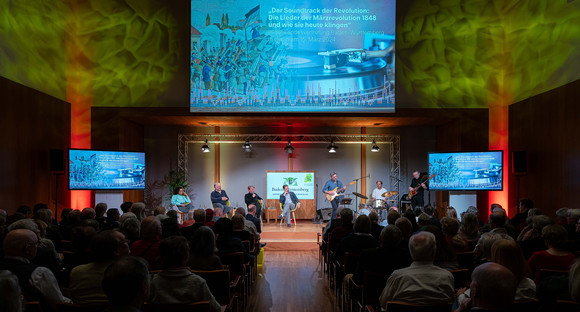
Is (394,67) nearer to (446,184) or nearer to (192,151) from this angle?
(446,184)

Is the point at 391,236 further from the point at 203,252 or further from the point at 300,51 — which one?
the point at 300,51

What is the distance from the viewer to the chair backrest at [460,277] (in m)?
3.45

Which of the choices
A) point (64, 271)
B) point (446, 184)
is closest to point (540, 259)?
point (64, 271)

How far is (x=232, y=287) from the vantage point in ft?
13.5

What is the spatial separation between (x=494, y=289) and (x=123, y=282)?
1666 mm

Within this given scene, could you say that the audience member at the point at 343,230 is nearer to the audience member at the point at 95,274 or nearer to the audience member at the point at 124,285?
the audience member at the point at 95,274

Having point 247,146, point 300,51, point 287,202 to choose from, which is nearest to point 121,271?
point 300,51

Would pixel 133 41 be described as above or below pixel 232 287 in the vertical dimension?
above

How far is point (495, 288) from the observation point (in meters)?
2.00

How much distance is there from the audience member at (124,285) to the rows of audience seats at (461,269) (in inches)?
56.2

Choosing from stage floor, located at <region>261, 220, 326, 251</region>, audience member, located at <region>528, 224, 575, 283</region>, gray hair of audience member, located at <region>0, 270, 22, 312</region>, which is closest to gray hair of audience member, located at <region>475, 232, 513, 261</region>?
audience member, located at <region>528, 224, 575, 283</region>

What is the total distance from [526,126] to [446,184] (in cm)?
217

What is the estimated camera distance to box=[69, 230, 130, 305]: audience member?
8.76ft

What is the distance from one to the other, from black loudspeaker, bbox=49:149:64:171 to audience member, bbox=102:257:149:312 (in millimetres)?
8611
